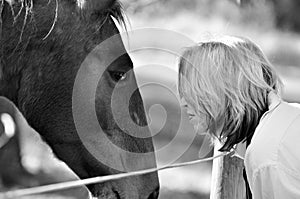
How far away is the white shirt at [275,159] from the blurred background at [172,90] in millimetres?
1705

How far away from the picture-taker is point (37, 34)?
3.01 meters

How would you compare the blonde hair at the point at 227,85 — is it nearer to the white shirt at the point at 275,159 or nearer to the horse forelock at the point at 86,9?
the white shirt at the point at 275,159

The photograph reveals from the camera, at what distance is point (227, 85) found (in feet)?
8.03

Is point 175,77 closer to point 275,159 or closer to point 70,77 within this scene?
point 70,77

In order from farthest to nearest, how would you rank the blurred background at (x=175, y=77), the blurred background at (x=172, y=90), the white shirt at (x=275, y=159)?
the blurred background at (x=175, y=77) < the blurred background at (x=172, y=90) < the white shirt at (x=275, y=159)

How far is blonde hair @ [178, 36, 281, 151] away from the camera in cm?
244

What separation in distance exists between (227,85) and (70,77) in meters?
0.83

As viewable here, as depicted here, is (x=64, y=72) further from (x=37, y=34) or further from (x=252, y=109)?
(x=252, y=109)

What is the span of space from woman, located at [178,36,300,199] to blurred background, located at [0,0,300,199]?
1.56 metres

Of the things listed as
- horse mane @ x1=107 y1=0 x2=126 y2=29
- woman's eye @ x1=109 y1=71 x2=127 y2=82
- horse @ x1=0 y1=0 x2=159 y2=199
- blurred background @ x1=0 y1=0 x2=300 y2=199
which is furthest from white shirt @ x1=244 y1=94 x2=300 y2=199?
blurred background @ x1=0 y1=0 x2=300 y2=199

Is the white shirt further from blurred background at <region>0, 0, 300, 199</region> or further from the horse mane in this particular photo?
blurred background at <region>0, 0, 300, 199</region>

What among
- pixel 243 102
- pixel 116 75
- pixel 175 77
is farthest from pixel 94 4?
pixel 175 77

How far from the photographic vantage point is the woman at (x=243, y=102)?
7.70 feet

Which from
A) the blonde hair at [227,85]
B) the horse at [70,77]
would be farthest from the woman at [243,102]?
the horse at [70,77]
